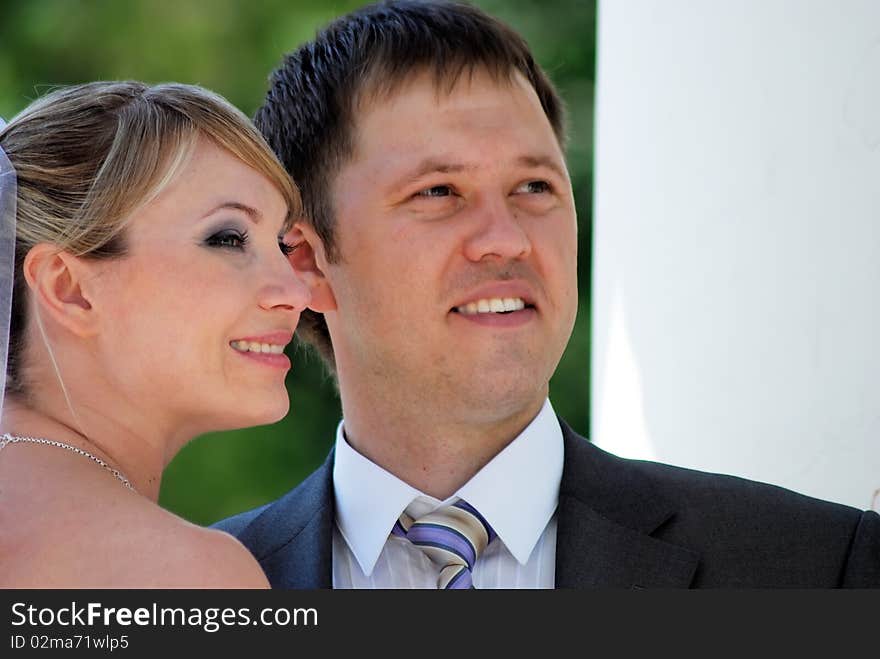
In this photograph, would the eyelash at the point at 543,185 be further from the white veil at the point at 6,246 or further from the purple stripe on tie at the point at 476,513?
the white veil at the point at 6,246

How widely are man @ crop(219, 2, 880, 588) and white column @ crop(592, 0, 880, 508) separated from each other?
207 millimetres

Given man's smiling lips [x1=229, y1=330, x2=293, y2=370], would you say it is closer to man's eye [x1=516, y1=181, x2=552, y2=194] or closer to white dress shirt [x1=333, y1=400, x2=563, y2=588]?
white dress shirt [x1=333, y1=400, x2=563, y2=588]

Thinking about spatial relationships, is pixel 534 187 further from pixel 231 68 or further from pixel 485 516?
pixel 231 68

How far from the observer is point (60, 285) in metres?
2.76

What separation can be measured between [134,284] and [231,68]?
7099 mm

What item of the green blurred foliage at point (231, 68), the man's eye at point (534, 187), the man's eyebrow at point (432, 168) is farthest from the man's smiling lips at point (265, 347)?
the green blurred foliage at point (231, 68)

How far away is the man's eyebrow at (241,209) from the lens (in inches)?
111

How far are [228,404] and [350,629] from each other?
0.56 meters

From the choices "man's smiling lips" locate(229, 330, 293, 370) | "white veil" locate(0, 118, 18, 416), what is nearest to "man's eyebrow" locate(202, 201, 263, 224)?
"man's smiling lips" locate(229, 330, 293, 370)

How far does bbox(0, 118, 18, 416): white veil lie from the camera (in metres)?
2.71

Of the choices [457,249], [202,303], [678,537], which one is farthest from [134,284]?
[678,537]

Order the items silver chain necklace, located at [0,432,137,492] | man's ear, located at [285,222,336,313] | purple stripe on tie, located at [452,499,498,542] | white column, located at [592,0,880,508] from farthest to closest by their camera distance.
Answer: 1. man's ear, located at [285,222,336,313]
2. purple stripe on tie, located at [452,499,498,542]
3. white column, located at [592,0,880,508]
4. silver chain necklace, located at [0,432,137,492]

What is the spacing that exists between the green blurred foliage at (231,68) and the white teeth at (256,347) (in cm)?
646

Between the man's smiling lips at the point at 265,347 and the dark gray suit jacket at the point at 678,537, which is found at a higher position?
the man's smiling lips at the point at 265,347
